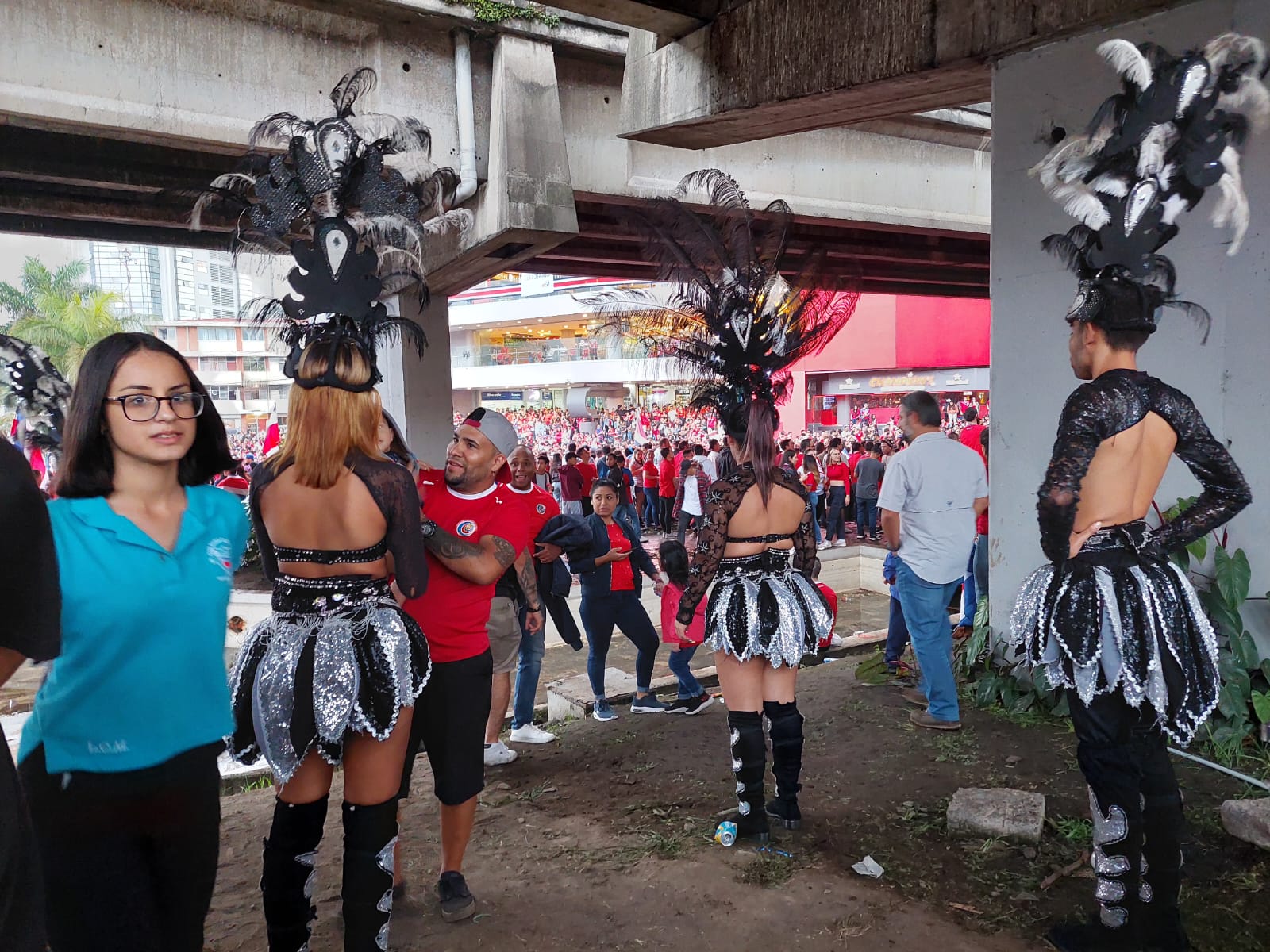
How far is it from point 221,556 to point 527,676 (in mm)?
3761

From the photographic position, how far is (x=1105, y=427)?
2.72 m

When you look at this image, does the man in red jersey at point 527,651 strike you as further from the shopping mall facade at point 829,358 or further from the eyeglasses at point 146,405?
the shopping mall facade at point 829,358

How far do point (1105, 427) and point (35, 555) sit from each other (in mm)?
2785

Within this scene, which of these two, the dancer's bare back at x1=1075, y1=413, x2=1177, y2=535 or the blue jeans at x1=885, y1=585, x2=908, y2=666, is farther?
the blue jeans at x1=885, y1=585, x2=908, y2=666

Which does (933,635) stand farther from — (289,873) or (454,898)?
(289,873)

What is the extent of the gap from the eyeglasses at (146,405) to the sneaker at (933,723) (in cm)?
428

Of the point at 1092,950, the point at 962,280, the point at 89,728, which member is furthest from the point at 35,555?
the point at 962,280

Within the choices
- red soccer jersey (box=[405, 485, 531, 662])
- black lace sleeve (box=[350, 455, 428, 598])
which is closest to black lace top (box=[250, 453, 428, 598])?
black lace sleeve (box=[350, 455, 428, 598])

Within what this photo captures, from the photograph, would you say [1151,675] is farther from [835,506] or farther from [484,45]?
[835,506]

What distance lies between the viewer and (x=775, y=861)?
3555 millimetres

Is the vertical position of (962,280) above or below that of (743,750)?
above

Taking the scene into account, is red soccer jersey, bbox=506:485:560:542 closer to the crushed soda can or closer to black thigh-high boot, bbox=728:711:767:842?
black thigh-high boot, bbox=728:711:767:842

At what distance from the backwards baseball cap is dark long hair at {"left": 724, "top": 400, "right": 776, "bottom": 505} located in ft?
3.14

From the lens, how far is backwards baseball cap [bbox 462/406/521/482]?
3.60 m
